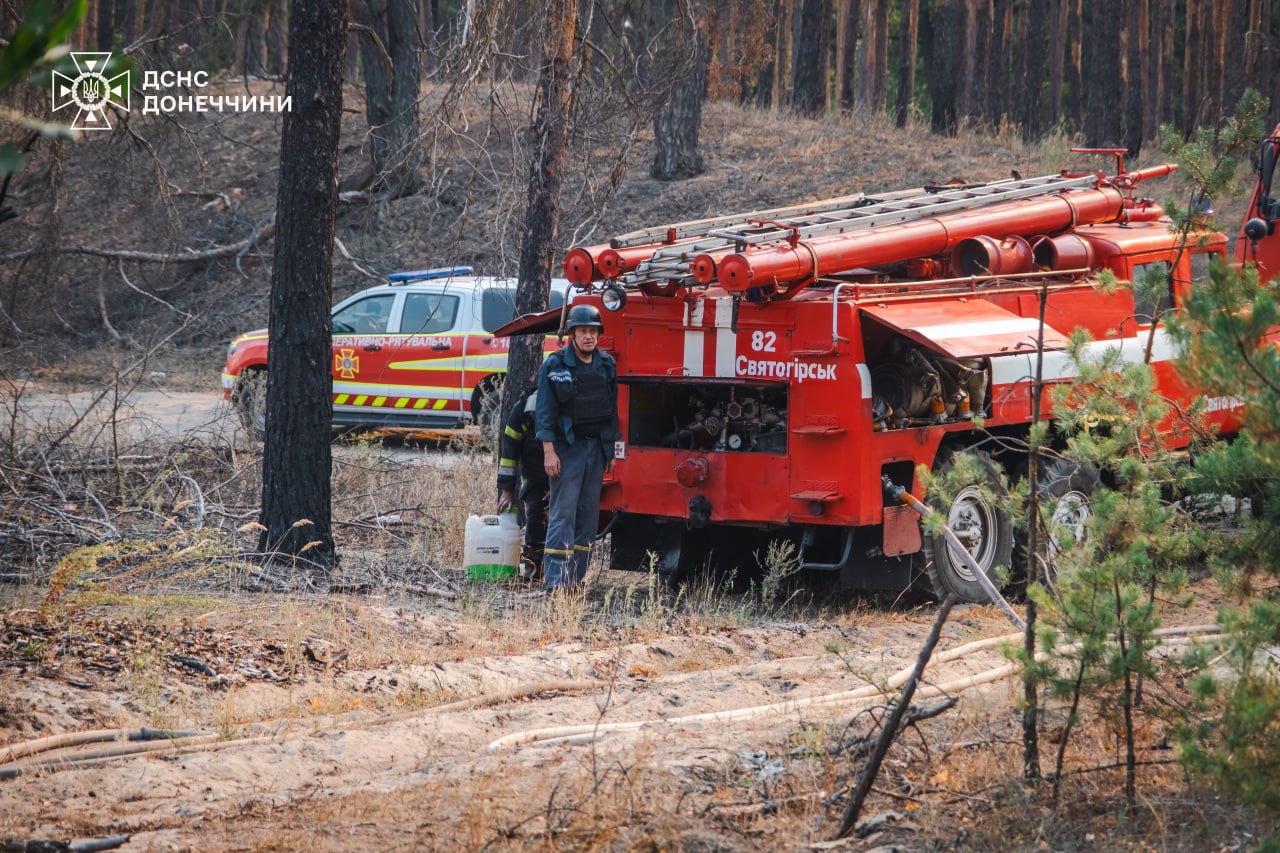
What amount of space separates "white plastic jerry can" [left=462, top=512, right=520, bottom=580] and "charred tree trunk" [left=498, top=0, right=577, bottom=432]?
2.34 meters

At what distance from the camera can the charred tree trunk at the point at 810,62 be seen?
94.6 ft

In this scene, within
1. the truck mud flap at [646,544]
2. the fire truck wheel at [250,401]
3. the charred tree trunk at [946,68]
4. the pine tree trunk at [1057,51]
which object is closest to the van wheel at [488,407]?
the fire truck wheel at [250,401]

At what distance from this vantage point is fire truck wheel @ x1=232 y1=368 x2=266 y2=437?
12477mm

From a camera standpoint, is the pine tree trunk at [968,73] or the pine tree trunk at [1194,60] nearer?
the pine tree trunk at [968,73]

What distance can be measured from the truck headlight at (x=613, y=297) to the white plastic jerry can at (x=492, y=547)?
159 cm

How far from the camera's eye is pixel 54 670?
21.6ft

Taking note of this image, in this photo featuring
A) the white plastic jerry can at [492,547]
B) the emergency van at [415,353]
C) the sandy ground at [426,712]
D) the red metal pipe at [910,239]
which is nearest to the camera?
the sandy ground at [426,712]

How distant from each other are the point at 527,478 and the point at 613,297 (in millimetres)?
1598

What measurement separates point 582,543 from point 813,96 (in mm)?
23114

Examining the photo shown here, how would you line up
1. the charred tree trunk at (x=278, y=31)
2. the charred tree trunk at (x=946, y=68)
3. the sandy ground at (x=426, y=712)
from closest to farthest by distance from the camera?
the sandy ground at (x=426, y=712), the charred tree trunk at (x=278, y=31), the charred tree trunk at (x=946, y=68)

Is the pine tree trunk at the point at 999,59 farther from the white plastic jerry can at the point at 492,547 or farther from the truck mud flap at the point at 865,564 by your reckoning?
the white plastic jerry can at the point at 492,547

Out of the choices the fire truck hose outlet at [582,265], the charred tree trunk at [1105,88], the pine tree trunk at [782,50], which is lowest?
the fire truck hose outlet at [582,265]

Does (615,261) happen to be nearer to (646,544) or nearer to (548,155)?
(646,544)

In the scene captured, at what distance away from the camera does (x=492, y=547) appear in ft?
30.8
